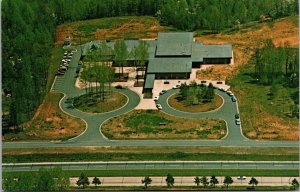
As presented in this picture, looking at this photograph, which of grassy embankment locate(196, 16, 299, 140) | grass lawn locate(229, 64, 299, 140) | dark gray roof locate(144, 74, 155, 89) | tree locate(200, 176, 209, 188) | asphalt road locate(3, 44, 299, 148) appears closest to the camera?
tree locate(200, 176, 209, 188)

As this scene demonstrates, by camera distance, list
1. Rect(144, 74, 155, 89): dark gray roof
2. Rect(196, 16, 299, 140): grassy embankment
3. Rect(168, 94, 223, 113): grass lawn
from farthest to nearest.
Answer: Rect(144, 74, 155, 89): dark gray roof, Rect(168, 94, 223, 113): grass lawn, Rect(196, 16, 299, 140): grassy embankment

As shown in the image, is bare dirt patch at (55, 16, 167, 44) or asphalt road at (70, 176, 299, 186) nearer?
asphalt road at (70, 176, 299, 186)

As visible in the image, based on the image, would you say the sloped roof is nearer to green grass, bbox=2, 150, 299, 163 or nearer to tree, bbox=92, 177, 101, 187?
green grass, bbox=2, 150, 299, 163

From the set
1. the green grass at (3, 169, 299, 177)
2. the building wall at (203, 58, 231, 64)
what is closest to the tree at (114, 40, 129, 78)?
the building wall at (203, 58, 231, 64)

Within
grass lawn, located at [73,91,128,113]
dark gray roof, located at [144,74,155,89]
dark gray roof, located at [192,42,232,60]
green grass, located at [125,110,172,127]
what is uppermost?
dark gray roof, located at [192,42,232,60]

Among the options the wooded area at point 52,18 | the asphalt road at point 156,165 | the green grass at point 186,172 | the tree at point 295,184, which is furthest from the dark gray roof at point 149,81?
the tree at point 295,184

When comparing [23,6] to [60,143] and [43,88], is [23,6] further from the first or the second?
[60,143]

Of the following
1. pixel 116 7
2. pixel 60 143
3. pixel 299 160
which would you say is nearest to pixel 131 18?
pixel 116 7

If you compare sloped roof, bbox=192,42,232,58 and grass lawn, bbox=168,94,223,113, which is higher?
sloped roof, bbox=192,42,232,58
